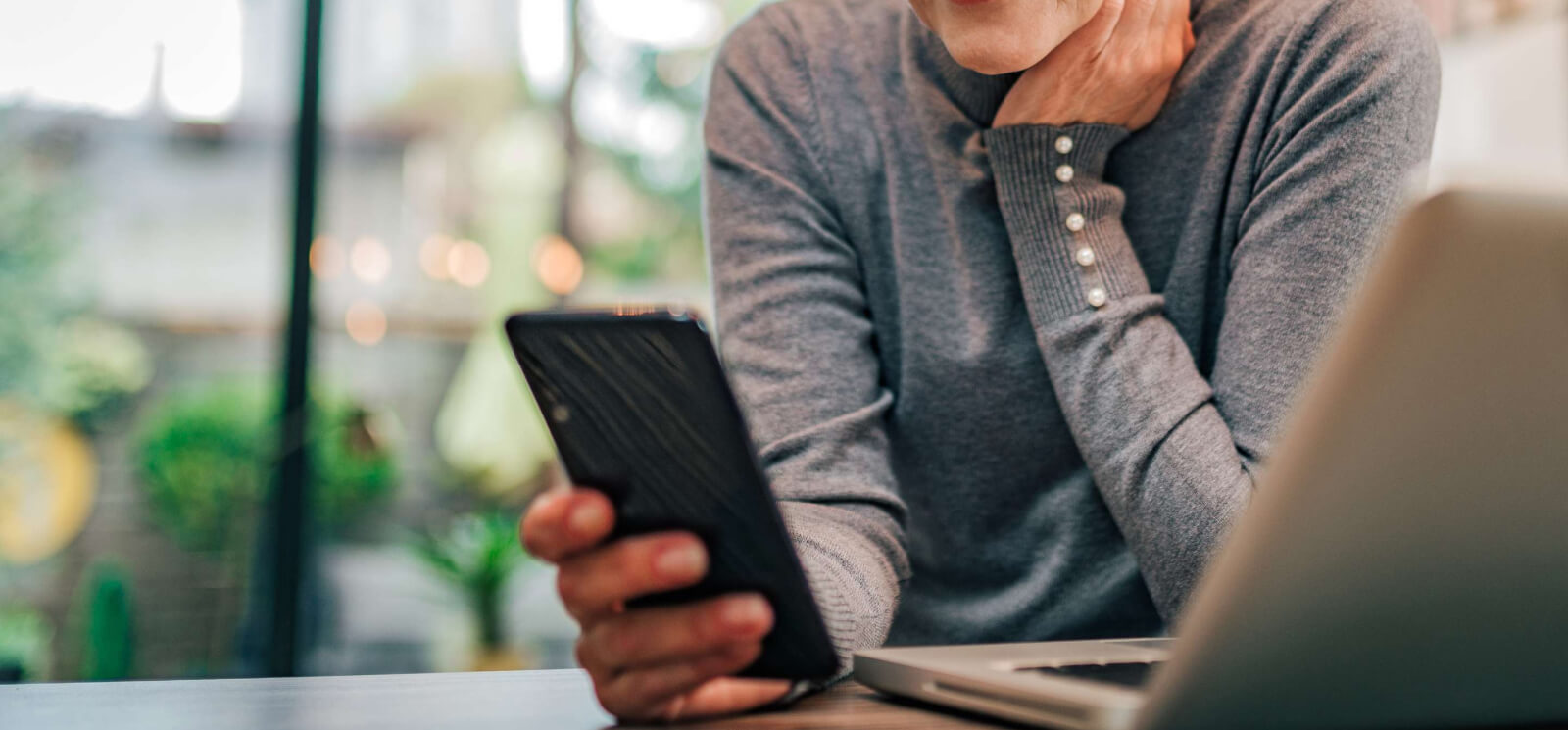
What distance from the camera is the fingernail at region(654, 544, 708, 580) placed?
1.75 ft

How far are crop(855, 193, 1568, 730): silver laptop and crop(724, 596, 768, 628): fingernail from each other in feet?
0.49

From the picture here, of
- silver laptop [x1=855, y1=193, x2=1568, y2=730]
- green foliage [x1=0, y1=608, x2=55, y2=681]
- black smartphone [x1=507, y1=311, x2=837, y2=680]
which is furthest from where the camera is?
green foliage [x1=0, y1=608, x2=55, y2=681]

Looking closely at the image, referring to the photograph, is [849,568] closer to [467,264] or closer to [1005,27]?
[1005,27]

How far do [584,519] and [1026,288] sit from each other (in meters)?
0.53

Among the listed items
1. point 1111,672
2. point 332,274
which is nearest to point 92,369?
point 332,274

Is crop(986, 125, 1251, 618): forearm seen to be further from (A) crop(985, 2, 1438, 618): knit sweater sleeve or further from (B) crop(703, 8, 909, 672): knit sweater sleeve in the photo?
(B) crop(703, 8, 909, 672): knit sweater sleeve

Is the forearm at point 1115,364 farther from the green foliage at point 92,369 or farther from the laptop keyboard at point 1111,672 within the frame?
the green foliage at point 92,369

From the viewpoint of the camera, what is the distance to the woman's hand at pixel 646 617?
21.2 inches

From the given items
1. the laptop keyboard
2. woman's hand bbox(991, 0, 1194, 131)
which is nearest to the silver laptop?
the laptop keyboard

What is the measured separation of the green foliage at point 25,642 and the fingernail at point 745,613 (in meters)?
2.90

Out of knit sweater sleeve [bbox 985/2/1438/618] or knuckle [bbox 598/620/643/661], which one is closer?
knuckle [bbox 598/620/643/661]

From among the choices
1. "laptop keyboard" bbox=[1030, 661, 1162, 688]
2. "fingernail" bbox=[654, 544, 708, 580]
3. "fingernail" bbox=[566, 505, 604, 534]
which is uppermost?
"fingernail" bbox=[566, 505, 604, 534]

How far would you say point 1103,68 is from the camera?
0.99 metres

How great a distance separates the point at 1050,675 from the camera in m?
0.52
